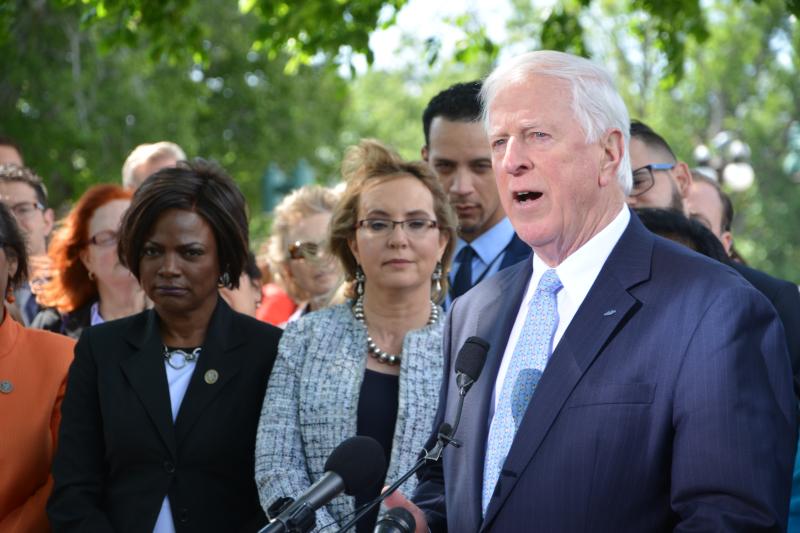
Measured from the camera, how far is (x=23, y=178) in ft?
25.0

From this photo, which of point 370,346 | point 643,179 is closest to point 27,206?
point 370,346

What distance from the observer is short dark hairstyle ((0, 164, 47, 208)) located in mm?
7566

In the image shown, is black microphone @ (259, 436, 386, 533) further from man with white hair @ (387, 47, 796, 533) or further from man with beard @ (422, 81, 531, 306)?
man with beard @ (422, 81, 531, 306)

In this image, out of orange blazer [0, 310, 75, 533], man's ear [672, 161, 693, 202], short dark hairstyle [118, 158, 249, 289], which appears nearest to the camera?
orange blazer [0, 310, 75, 533]

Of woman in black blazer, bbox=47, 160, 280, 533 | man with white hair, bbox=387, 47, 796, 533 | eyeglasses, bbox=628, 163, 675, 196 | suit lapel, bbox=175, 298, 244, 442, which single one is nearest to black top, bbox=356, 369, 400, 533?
woman in black blazer, bbox=47, 160, 280, 533

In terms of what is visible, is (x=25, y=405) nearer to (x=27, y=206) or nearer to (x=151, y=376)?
(x=151, y=376)

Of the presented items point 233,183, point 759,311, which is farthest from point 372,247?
point 759,311

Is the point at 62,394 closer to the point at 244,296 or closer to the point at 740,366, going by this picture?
the point at 244,296

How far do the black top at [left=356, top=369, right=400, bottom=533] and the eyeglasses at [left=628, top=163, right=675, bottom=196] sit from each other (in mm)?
1949

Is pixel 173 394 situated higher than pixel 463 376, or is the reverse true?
pixel 173 394

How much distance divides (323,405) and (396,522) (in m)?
1.84

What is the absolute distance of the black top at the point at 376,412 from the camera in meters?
4.98

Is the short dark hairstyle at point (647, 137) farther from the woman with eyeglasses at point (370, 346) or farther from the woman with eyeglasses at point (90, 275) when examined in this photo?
the woman with eyeglasses at point (90, 275)

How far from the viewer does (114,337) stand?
17.1 feet
